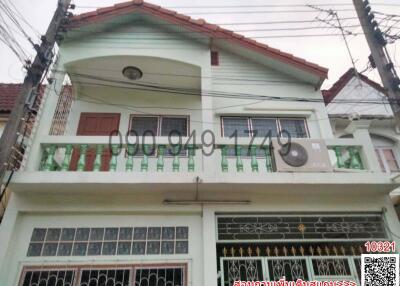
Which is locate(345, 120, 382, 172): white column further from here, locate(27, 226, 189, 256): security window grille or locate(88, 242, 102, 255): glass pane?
locate(88, 242, 102, 255): glass pane

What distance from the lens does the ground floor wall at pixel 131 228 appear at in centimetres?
455

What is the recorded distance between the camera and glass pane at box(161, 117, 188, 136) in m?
6.86

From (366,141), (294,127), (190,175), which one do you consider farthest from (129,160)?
(366,141)

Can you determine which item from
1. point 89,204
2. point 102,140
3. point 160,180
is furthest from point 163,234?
point 102,140

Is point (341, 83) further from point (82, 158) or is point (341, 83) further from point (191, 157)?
point (82, 158)

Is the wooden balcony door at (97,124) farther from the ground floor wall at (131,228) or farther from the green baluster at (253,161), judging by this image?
the green baluster at (253,161)

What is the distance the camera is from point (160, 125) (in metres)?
6.89

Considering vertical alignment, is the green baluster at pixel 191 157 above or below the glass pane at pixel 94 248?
above

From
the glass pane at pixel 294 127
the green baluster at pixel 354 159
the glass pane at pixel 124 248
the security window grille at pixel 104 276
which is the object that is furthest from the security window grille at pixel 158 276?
the glass pane at pixel 294 127

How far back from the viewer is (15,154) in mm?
4898

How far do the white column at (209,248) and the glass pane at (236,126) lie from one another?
2.22m

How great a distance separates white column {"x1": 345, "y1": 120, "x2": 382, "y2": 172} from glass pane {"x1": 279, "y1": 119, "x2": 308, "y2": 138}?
4.07ft

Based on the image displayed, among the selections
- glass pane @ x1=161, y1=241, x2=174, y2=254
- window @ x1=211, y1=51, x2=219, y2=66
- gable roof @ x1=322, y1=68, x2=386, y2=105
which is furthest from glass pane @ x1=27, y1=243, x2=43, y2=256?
gable roof @ x1=322, y1=68, x2=386, y2=105

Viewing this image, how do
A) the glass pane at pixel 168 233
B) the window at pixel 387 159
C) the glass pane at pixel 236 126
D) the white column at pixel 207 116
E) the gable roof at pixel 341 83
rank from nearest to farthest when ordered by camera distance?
the glass pane at pixel 168 233
the white column at pixel 207 116
the glass pane at pixel 236 126
the window at pixel 387 159
the gable roof at pixel 341 83
